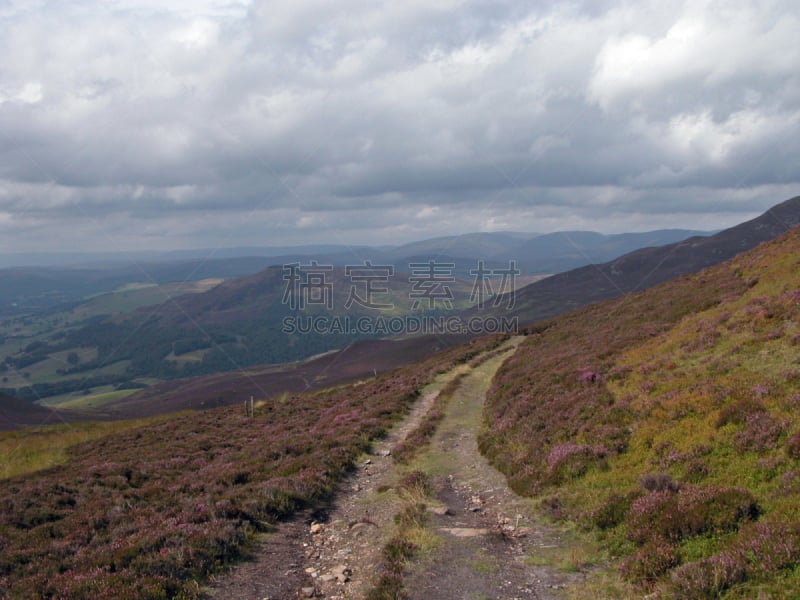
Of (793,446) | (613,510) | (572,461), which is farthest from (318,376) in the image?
(793,446)

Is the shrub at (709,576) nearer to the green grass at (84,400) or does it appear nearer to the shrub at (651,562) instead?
the shrub at (651,562)

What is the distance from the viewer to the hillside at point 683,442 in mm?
7785

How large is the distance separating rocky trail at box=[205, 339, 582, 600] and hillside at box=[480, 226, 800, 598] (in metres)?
1.11

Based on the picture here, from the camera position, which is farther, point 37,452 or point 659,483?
point 37,452

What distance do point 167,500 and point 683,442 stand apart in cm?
1595

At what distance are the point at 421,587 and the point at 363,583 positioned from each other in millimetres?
1331

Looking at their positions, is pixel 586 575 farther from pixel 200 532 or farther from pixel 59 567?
pixel 59 567

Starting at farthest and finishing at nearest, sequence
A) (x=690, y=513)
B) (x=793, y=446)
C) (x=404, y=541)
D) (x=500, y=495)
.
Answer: (x=500, y=495)
(x=404, y=541)
(x=793, y=446)
(x=690, y=513)

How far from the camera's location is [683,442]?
1216 centimetres

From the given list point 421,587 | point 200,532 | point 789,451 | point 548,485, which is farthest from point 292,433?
point 789,451

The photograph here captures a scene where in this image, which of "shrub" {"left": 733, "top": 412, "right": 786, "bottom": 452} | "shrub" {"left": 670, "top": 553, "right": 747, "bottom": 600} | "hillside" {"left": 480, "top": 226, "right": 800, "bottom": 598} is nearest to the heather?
"hillside" {"left": 480, "top": 226, "right": 800, "bottom": 598}

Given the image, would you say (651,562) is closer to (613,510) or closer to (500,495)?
(613,510)

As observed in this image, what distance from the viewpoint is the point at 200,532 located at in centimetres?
1153

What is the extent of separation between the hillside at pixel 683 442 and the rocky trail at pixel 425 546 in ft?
3.63
